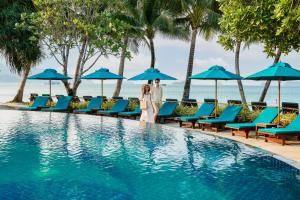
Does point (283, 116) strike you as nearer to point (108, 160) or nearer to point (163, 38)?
point (108, 160)

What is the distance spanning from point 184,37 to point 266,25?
56.8 ft

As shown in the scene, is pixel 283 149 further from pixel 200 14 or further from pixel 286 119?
pixel 200 14

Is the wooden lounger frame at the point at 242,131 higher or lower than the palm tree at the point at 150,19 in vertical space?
lower

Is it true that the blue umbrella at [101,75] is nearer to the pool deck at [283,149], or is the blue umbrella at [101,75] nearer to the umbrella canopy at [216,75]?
the umbrella canopy at [216,75]

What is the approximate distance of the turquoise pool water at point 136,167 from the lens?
254 inches

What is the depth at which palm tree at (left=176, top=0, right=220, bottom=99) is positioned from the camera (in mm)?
25672

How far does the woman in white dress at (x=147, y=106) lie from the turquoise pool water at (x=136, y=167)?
5.09 ft

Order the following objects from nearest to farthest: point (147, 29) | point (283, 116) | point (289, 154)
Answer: point (289, 154) → point (283, 116) → point (147, 29)

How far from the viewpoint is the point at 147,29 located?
27938mm

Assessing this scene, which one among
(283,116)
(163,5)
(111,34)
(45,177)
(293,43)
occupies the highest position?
(163,5)

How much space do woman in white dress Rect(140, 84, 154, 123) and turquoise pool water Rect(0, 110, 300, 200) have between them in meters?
1.55

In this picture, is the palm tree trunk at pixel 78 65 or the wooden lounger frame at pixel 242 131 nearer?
the wooden lounger frame at pixel 242 131

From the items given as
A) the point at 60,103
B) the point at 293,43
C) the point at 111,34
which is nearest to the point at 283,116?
the point at 293,43

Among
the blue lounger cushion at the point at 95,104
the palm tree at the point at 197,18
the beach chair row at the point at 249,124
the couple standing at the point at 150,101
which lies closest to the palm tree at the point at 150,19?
the palm tree at the point at 197,18
